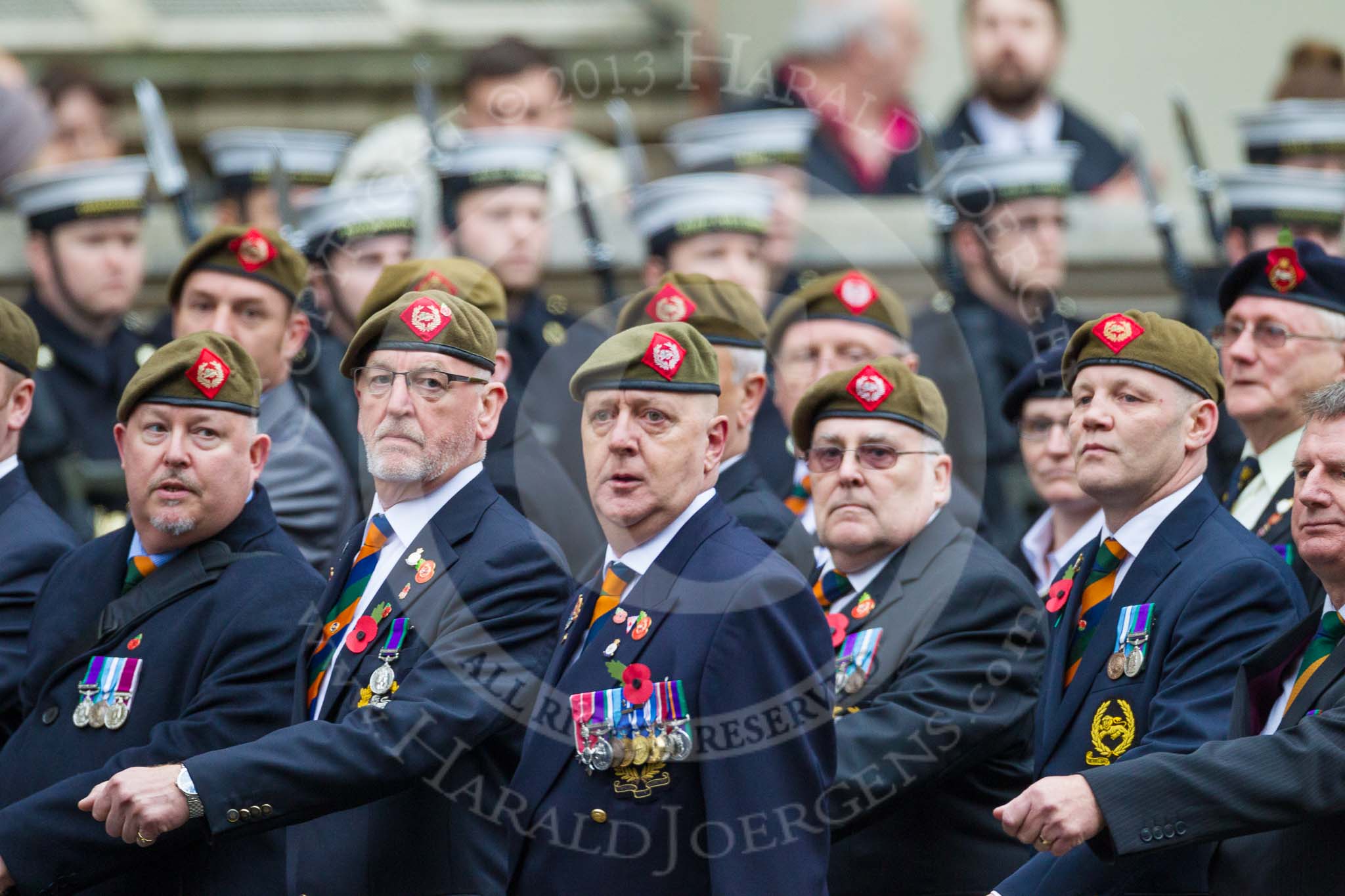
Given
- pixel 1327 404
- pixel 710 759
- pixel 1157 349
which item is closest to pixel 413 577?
pixel 710 759

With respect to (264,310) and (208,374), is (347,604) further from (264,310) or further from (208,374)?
(264,310)

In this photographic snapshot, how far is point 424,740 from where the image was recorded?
5230mm

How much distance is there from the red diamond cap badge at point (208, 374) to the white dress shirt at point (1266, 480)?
2.95 metres

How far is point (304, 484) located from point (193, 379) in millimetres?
1185

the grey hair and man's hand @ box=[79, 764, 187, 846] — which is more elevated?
the grey hair

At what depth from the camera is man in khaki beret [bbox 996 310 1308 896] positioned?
5.16 metres

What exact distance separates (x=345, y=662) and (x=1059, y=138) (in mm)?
6041

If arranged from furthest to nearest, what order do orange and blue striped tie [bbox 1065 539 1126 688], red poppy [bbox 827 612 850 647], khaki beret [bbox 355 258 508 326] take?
khaki beret [bbox 355 258 508 326]
red poppy [bbox 827 612 850 647]
orange and blue striped tie [bbox 1065 539 1126 688]

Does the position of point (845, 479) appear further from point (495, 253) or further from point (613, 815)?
point (495, 253)

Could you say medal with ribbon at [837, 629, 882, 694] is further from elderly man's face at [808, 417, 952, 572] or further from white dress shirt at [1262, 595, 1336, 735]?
white dress shirt at [1262, 595, 1336, 735]

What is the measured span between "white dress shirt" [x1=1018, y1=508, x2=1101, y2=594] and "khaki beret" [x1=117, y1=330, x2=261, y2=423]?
2615mm

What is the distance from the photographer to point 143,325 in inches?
386

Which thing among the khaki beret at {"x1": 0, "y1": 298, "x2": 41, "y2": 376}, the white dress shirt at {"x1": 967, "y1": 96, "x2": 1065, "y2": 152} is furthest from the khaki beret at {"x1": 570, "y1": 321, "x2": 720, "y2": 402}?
the white dress shirt at {"x1": 967, "y1": 96, "x2": 1065, "y2": 152}

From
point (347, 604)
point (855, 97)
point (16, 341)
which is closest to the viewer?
point (347, 604)
